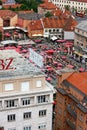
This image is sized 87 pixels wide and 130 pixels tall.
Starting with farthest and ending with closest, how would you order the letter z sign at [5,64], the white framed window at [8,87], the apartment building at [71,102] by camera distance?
the apartment building at [71,102]
the letter z sign at [5,64]
the white framed window at [8,87]

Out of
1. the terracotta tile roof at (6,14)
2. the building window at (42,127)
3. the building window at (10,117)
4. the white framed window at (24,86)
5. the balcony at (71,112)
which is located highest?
the white framed window at (24,86)

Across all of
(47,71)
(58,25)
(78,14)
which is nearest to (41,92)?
(47,71)

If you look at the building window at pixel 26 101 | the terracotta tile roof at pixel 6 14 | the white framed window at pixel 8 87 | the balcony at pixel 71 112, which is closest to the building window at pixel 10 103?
the building window at pixel 26 101

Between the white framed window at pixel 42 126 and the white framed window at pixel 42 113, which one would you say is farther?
the white framed window at pixel 42 126

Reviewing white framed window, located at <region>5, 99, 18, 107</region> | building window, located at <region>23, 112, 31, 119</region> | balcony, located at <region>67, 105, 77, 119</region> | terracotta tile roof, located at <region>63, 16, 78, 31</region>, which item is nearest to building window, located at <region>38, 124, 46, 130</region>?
building window, located at <region>23, 112, 31, 119</region>

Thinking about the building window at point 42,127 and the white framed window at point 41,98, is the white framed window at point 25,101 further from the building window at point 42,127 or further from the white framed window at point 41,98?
the building window at point 42,127
